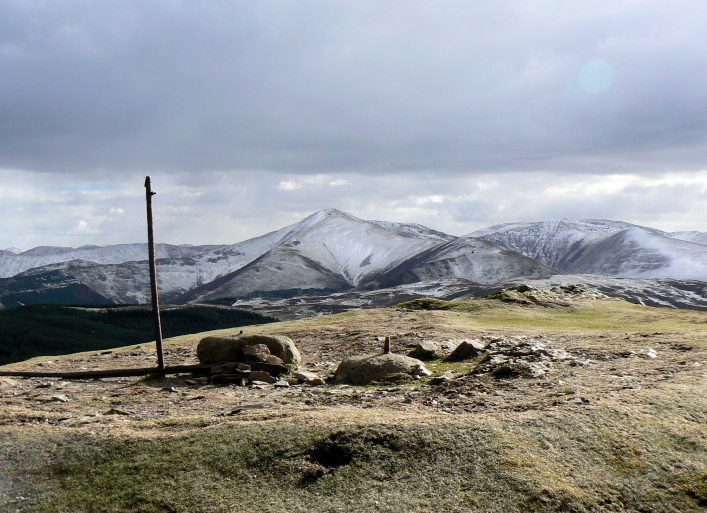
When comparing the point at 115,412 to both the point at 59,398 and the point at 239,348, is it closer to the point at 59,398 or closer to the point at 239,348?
the point at 59,398

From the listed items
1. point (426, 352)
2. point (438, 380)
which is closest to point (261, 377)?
point (438, 380)

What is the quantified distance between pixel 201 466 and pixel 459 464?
5452 millimetres

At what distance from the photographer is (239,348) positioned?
25.1 m

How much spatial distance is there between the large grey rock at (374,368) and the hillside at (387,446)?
3.24 feet

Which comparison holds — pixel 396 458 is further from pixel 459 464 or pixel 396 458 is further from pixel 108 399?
pixel 108 399

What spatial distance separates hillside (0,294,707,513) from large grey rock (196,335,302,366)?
4.82 metres

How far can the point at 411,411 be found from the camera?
15578 mm

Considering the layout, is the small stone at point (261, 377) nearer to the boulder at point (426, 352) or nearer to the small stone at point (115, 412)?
the small stone at point (115, 412)

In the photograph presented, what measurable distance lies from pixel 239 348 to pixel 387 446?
43.9 feet

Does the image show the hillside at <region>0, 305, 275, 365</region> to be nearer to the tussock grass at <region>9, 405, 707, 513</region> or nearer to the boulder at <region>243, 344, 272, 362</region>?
the boulder at <region>243, 344, 272, 362</region>

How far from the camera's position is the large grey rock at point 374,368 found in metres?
21.0

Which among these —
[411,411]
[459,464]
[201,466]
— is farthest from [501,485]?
[201,466]

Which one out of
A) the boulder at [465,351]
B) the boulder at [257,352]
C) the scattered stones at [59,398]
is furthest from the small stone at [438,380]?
the scattered stones at [59,398]

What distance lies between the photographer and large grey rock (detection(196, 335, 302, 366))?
25.1 meters
